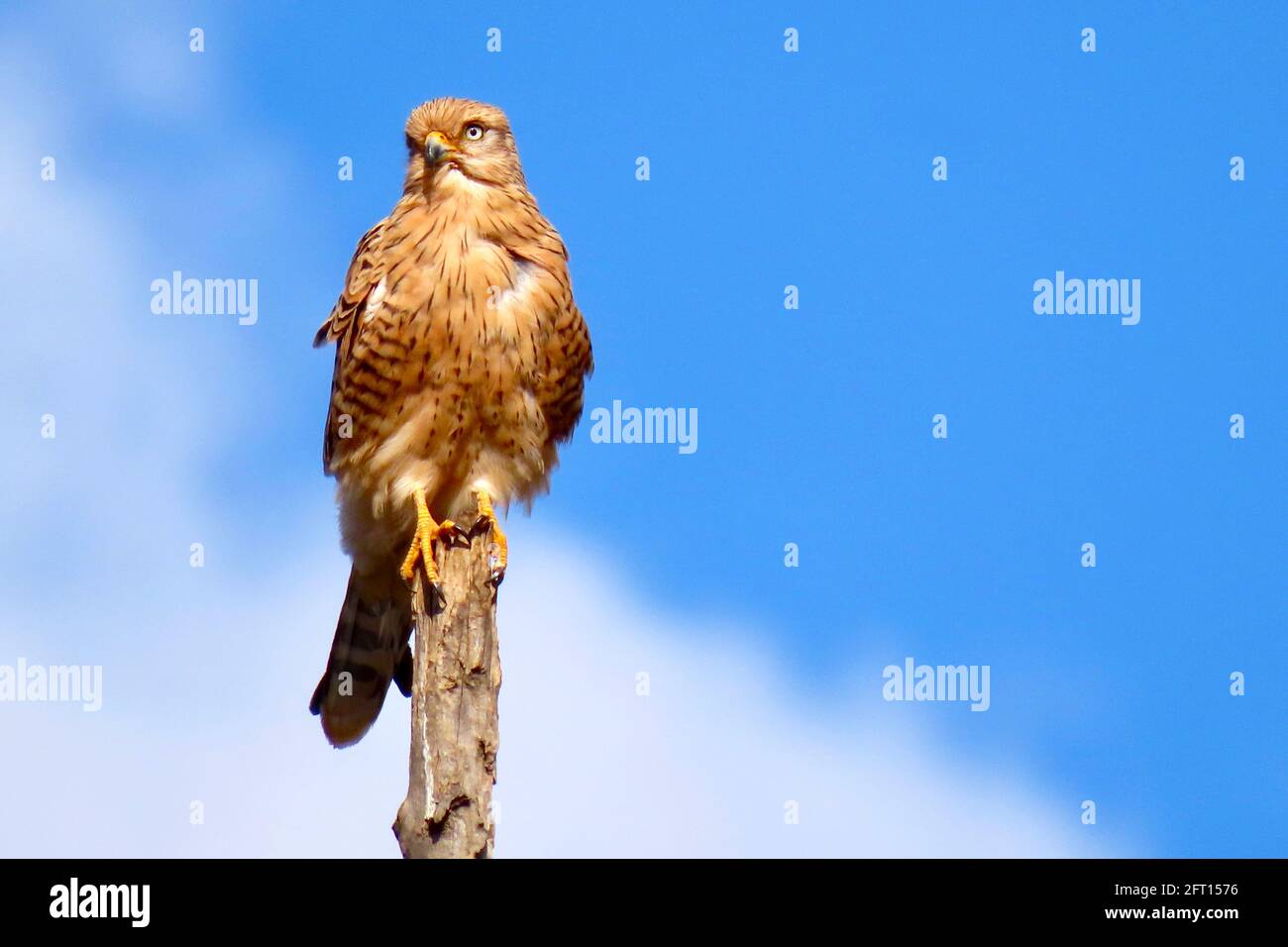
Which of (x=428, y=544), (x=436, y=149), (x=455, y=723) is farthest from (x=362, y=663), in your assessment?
(x=436, y=149)

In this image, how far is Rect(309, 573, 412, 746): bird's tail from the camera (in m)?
6.80

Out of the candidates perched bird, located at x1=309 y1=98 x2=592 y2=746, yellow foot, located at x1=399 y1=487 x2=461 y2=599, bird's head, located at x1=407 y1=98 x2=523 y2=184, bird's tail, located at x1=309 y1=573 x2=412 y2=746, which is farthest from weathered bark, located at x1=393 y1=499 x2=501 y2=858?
bird's head, located at x1=407 y1=98 x2=523 y2=184

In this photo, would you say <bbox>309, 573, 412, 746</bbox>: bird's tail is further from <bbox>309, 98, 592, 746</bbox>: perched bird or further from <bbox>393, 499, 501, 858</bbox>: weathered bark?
<bbox>393, 499, 501, 858</bbox>: weathered bark

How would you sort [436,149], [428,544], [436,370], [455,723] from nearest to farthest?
[455,723]
[428,544]
[436,370]
[436,149]

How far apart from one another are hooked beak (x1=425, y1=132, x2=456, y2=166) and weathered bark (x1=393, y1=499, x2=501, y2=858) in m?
2.03

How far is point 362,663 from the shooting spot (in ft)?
22.6

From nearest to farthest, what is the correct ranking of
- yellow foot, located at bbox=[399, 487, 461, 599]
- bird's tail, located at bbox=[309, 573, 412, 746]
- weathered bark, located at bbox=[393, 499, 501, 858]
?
weathered bark, located at bbox=[393, 499, 501, 858], yellow foot, located at bbox=[399, 487, 461, 599], bird's tail, located at bbox=[309, 573, 412, 746]

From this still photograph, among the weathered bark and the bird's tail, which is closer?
the weathered bark

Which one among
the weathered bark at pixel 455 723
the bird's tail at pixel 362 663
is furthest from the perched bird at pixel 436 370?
the weathered bark at pixel 455 723

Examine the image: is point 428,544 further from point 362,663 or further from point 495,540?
point 362,663

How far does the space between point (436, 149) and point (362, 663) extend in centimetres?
208

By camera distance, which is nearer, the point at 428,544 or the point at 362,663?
the point at 428,544
